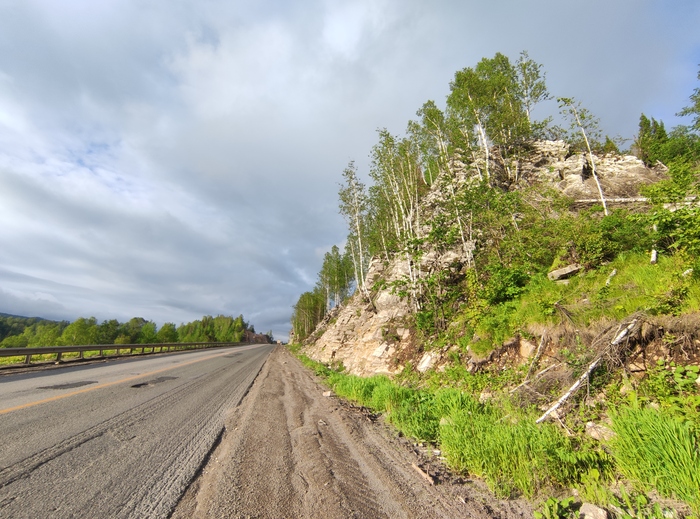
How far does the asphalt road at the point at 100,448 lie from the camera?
2.62 meters

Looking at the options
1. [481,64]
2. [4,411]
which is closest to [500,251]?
[4,411]

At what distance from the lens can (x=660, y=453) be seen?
9.41ft

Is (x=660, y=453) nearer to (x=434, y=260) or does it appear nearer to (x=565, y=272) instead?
(x=565, y=272)

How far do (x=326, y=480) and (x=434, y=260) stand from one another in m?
12.2

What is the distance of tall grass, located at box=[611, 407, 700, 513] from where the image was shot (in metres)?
2.60

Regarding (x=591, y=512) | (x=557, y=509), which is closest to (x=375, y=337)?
(x=557, y=509)

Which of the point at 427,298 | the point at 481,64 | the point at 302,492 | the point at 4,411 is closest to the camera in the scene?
the point at 302,492

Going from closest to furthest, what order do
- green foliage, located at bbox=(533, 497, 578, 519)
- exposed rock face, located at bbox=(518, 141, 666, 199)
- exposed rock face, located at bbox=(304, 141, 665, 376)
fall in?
1. green foliage, located at bbox=(533, 497, 578, 519)
2. exposed rock face, located at bbox=(304, 141, 665, 376)
3. exposed rock face, located at bbox=(518, 141, 666, 199)

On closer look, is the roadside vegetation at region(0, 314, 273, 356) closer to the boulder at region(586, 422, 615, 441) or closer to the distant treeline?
the distant treeline

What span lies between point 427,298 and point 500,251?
144 inches

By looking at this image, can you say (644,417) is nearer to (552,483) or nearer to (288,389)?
(552,483)

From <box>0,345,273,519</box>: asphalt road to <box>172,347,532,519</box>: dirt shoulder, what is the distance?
1.20 ft

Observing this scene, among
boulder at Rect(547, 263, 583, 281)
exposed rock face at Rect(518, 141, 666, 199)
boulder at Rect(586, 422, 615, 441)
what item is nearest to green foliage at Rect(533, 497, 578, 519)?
boulder at Rect(586, 422, 615, 441)

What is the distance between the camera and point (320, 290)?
5706cm
